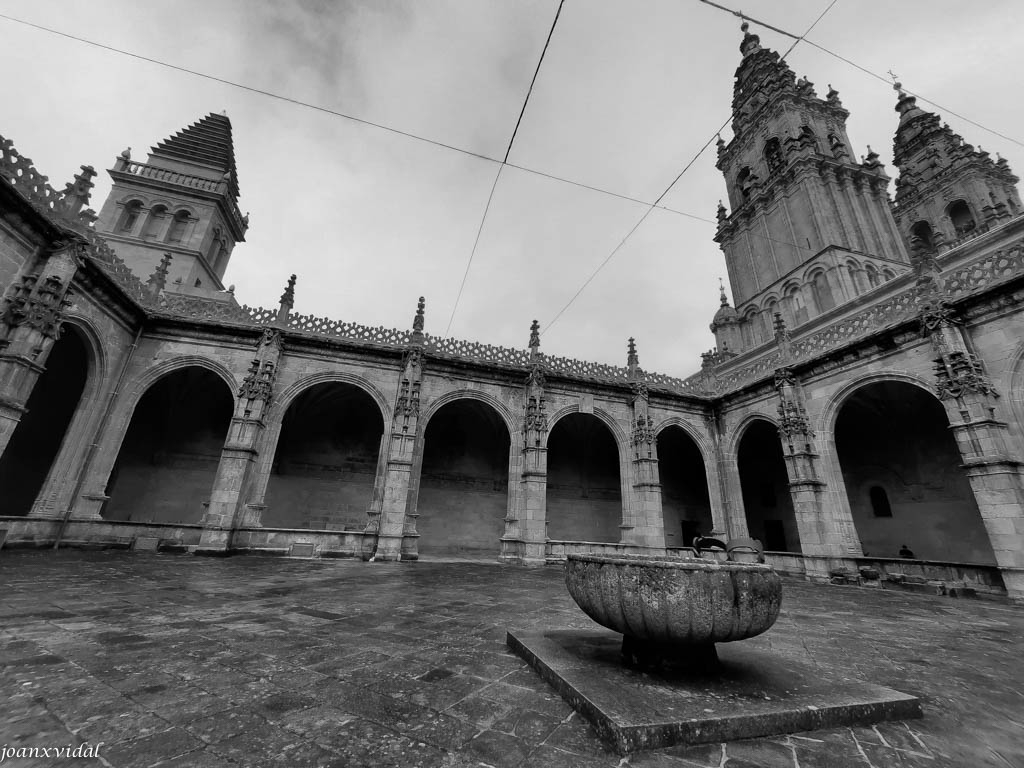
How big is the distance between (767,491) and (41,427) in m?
31.1

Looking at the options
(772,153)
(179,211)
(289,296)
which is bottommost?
(289,296)

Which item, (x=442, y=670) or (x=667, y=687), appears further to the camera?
(x=442, y=670)

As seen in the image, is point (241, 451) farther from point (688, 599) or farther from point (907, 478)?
point (907, 478)

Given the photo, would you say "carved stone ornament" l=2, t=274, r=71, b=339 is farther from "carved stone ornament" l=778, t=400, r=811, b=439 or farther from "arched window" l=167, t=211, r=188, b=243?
"carved stone ornament" l=778, t=400, r=811, b=439

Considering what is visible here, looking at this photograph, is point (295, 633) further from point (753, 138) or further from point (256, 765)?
point (753, 138)

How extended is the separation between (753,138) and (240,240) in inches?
1568

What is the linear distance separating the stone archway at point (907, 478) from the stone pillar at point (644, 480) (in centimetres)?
674

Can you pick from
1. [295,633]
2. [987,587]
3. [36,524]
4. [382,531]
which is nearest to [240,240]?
[36,524]

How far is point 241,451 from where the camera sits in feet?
41.7

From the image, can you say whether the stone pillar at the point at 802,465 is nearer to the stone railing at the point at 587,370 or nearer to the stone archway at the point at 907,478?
the stone archway at the point at 907,478

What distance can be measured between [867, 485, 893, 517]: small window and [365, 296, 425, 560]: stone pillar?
62.5 feet

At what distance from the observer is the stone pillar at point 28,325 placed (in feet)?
30.2

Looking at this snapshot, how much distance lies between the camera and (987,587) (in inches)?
393

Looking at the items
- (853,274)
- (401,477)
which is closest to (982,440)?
(401,477)
